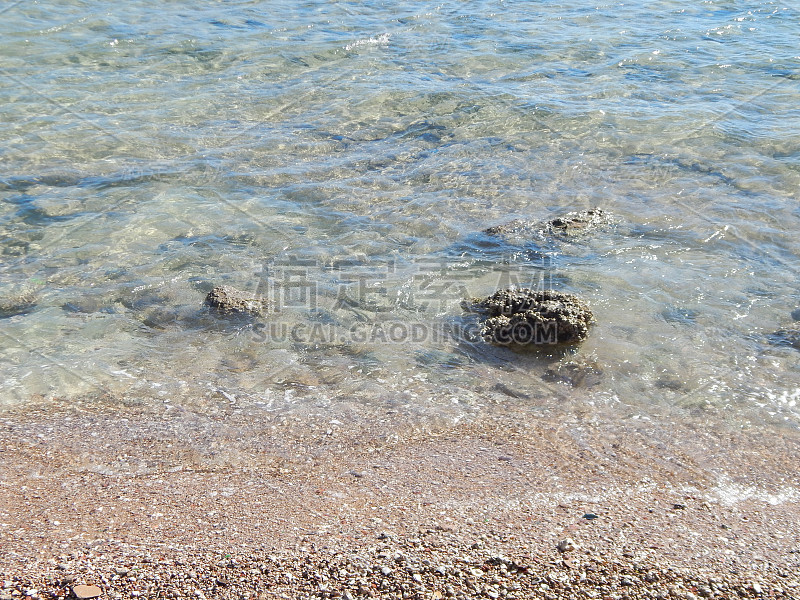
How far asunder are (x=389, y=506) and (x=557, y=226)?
4.23m

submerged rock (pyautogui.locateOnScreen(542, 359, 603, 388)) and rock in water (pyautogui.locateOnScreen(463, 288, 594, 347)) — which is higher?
rock in water (pyautogui.locateOnScreen(463, 288, 594, 347))

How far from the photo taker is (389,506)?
389 centimetres

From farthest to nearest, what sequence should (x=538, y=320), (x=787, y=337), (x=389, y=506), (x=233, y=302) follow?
1. (x=233, y=302)
2. (x=787, y=337)
3. (x=538, y=320)
4. (x=389, y=506)

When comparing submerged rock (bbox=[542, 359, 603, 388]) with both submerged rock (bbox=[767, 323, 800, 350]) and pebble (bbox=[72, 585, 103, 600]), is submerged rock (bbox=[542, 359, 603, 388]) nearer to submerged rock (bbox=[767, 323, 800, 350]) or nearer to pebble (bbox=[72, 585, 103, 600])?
submerged rock (bbox=[767, 323, 800, 350])

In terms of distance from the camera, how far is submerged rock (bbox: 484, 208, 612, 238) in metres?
7.20

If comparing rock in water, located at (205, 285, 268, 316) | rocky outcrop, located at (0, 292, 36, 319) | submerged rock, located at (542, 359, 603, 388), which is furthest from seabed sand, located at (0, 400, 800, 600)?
rocky outcrop, located at (0, 292, 36, 319)

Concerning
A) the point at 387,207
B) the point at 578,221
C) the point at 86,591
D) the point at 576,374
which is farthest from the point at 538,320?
the point at 86,591

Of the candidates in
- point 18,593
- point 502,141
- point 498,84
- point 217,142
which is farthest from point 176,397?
point 498,84

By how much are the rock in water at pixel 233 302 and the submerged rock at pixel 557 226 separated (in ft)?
8.43

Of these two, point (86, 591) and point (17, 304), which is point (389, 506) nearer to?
point (86, 591)

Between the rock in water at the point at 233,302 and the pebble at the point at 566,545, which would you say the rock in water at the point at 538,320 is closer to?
the rock in water at the point at 233,302

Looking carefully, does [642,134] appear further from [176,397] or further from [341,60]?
[176,397]

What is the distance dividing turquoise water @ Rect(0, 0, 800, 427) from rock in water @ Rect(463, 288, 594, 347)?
139mm

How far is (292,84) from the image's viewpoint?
11.2 m
